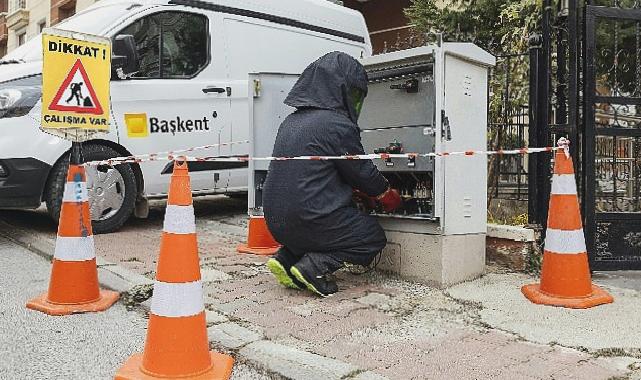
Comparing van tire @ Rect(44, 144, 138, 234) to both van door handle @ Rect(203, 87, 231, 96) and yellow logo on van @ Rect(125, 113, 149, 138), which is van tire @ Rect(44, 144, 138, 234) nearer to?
yellow logo on van @ Rect(125, 113, 149, 138)

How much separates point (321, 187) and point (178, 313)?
1476 millimetres

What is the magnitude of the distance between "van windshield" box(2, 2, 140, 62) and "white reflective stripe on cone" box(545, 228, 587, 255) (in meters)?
4.51

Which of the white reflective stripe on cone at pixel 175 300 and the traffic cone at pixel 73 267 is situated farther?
the traffic cone at pixel 73 267

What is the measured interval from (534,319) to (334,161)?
1.51 metres

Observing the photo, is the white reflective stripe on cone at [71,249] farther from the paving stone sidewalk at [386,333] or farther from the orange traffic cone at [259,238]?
the orange traffic cone at [259,238]

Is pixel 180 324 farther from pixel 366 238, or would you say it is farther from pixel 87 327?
pixel 366 238

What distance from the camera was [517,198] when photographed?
5340 millimetres

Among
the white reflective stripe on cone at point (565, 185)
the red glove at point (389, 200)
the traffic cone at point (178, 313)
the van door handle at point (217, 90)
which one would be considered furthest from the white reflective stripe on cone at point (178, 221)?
the van door handle at point (217, 90)

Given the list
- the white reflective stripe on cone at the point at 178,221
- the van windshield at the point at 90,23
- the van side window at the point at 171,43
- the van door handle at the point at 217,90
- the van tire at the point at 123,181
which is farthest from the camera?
the van door handle at the point at 217,90

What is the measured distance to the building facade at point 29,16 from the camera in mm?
18953

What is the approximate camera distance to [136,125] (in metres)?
5.85

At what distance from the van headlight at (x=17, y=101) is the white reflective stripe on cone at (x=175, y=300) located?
3422mm

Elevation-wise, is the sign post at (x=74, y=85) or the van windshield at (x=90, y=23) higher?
the van windshield at (x=90, y=23)

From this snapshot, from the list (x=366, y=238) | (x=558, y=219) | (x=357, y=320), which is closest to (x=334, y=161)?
(x=366, y=238)
